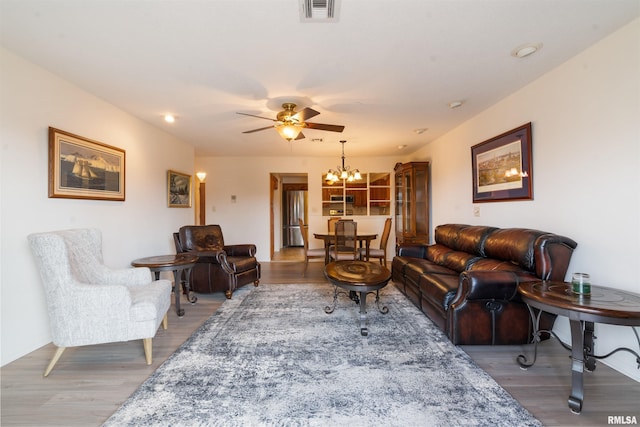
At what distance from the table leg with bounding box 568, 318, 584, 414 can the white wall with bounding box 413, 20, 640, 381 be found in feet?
2.37

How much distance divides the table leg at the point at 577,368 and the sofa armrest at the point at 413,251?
8.02 ft

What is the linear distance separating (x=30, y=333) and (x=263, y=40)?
3.13 m

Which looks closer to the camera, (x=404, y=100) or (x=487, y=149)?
(x=404, y=100)

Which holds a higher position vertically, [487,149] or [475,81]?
[475,81]

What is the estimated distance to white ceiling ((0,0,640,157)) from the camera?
1.68 m

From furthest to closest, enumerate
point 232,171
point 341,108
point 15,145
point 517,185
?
point 232,171 → point 341,108 → point 517,185 → point 15,145

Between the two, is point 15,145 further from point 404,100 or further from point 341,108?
point 404,100

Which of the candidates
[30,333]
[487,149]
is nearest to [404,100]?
[487,149]

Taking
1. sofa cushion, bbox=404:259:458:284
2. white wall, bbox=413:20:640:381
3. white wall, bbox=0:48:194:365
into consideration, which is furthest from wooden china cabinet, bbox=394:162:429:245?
white wall, bbox=0:48:194:365

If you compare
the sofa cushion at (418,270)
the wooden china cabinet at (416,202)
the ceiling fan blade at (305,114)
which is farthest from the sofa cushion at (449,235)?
the ceiling fan blade at (305,114)

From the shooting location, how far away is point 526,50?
2.10 meters

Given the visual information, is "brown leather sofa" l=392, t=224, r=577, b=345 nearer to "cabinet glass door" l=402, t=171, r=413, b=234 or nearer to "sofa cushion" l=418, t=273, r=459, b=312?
"sofa cushion" l=418, t=273, r=459, b=312

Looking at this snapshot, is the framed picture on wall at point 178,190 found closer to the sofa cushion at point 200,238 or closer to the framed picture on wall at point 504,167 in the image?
the sofa cushion at point 200,238

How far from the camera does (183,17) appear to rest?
5.65ft
